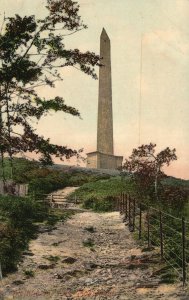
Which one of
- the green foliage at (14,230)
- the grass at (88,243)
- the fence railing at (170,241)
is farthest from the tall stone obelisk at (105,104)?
the grass at (88,243)

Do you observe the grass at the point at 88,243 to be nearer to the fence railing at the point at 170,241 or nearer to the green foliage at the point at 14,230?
the fence railing at the point at 170,241

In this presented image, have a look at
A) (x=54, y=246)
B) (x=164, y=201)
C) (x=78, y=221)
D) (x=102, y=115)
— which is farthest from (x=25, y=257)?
(x=102, y=115)

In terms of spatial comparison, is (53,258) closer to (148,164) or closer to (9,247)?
(9,247)

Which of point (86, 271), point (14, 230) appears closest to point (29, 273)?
point (86, 271)

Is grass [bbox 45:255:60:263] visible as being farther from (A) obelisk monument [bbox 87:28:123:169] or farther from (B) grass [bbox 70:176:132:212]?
(A) obelisk monument [bbox 87:28:123:169]

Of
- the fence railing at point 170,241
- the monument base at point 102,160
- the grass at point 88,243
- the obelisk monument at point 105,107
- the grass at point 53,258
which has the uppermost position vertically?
the obelisk monument at point 105,107

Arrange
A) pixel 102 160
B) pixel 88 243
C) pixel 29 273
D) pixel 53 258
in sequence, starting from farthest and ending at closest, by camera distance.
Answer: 1. pixel 102 160
2. pixel 88 243
3. pixel 53 258
4. pixel 29 273

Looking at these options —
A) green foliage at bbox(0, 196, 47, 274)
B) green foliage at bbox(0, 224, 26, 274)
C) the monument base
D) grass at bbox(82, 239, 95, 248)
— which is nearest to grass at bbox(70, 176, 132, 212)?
the monument base

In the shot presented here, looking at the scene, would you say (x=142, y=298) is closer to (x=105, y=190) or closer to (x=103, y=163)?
(x=105, y=190)
